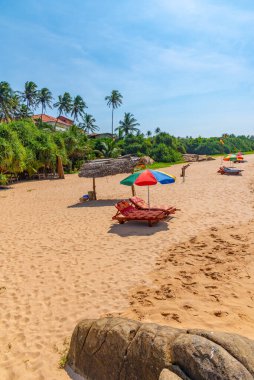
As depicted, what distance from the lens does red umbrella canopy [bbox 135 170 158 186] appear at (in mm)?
11258

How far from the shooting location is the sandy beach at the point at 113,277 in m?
4.90

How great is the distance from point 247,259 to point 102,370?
5.28 m

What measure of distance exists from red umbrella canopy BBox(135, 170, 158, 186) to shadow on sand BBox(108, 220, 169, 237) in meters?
1.63

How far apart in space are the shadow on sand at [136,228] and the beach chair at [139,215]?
22 cm

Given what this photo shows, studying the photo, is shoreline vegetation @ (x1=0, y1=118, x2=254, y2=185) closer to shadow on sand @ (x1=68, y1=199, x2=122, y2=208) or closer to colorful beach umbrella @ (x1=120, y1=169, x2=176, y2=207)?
shadow on sand @ (x1=68, y1=199, x2=122, y2=208)

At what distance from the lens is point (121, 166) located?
55.3ft

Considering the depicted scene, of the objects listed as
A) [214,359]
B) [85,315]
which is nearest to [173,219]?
[85,315]

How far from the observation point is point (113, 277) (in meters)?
6.93

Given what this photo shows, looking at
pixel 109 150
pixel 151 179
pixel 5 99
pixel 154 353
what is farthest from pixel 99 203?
pixel 5 99

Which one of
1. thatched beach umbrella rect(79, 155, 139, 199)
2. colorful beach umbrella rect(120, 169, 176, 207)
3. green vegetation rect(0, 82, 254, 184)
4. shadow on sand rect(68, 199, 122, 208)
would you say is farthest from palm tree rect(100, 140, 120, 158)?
colorful beach umbrella rect(120, 169, 176, 207)

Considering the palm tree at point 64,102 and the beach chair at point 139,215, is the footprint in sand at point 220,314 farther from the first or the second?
the palm tree at point 64,102

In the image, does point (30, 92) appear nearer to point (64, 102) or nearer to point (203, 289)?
point (64, 102)

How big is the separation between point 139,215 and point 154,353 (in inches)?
328

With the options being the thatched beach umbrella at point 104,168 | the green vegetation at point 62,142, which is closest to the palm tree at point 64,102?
the green vegetation at point 62,142
